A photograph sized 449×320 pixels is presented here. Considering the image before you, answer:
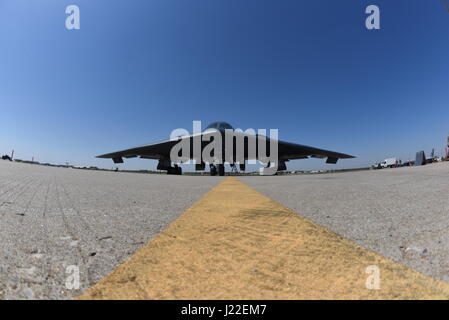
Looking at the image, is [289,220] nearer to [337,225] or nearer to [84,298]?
[337,225]

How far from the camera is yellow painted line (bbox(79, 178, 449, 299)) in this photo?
813 millimetres

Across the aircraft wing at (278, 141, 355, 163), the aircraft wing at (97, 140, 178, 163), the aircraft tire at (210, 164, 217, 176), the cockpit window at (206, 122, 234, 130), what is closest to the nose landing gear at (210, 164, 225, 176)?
the aircraft tire at (210, 164, 217, 176)

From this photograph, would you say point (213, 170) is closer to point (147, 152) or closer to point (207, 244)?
point (147, 152)

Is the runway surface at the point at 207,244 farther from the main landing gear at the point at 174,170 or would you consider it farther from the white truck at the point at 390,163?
the white truck at the point at 390,163

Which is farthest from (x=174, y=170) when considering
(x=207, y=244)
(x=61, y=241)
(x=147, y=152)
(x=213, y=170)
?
(x=207, y=244)

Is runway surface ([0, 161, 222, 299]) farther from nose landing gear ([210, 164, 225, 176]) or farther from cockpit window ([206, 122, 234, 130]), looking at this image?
cockpit window ([206, 122, 234, 130])

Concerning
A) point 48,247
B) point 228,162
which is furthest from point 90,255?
point 228,162

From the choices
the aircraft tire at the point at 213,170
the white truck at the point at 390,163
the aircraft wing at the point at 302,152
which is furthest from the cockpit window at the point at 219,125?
the white truck at the point at 390,163

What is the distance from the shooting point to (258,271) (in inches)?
38.7

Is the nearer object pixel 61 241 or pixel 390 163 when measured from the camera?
pixel 61 241

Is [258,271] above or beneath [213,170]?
beneath
